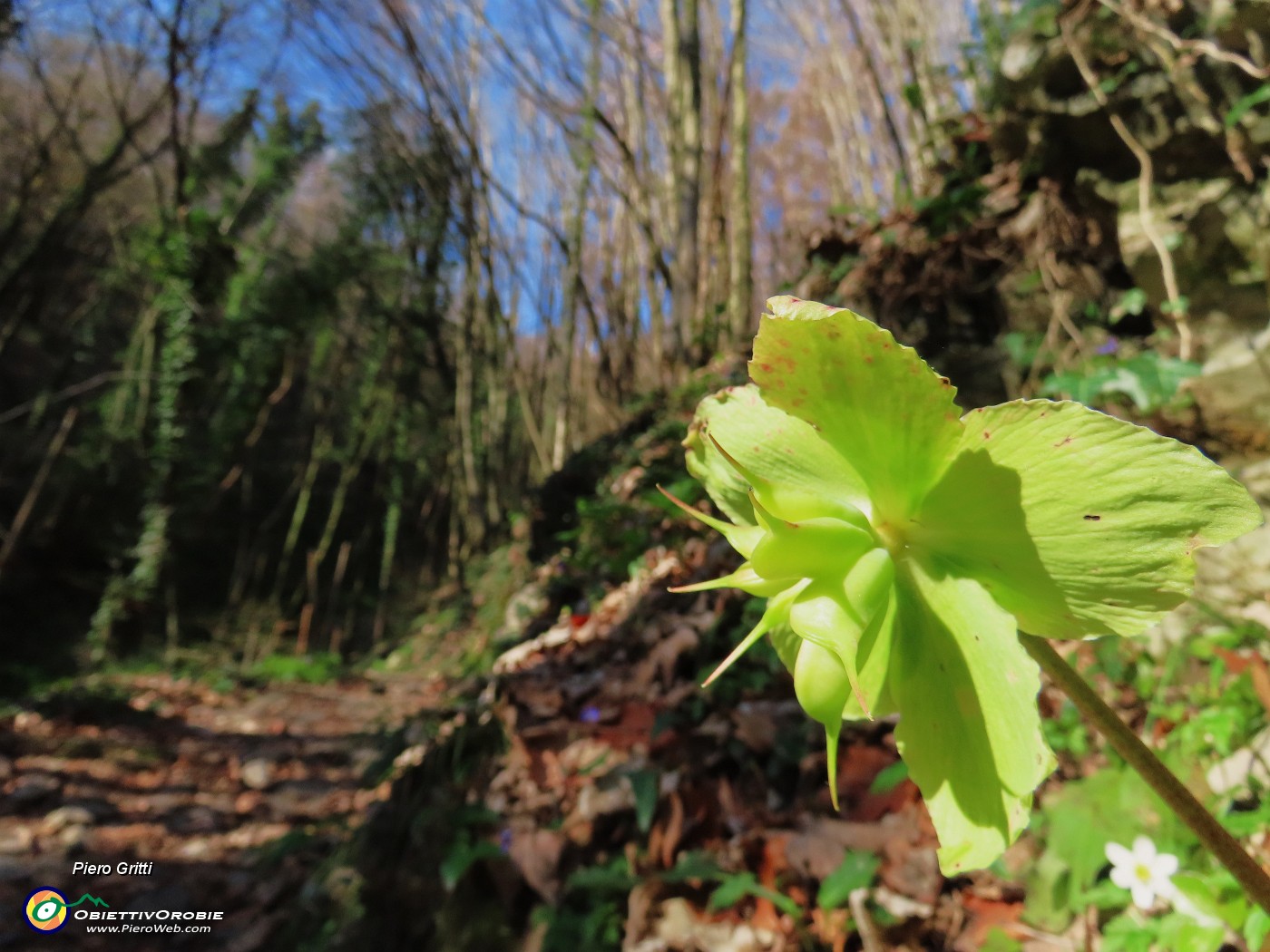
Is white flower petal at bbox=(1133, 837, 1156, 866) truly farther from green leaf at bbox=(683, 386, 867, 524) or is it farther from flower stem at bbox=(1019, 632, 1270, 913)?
green leaf at bbox=(683, 386, 867, 524)

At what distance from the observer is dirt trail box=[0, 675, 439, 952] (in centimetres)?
198

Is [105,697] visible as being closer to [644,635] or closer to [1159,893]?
[644,635]

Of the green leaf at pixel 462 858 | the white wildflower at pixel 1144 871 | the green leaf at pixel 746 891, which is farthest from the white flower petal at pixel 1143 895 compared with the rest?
the green leaf at pixel 462 858

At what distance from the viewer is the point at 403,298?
784 centimetres

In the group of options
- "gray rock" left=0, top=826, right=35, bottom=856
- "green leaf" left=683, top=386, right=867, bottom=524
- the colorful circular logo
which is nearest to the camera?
"green leaf" left=683, top=386, right=867, bottom=524

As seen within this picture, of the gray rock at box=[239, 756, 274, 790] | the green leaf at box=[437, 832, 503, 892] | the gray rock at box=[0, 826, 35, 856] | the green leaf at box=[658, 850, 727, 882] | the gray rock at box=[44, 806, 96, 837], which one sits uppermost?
the green leaf at box=[658, 850, 727, 882]

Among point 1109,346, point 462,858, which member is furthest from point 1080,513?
point 1109,346

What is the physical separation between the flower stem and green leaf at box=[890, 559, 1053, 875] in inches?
0.8

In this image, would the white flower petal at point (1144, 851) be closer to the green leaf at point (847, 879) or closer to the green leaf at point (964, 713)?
the green leaf at point (847, 879)

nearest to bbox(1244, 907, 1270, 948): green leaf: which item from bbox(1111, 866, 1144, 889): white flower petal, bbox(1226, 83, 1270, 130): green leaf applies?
bbox(1111, 866, 1144, 889): white flower petal

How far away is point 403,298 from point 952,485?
822 cm

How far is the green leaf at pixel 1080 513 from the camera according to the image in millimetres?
383

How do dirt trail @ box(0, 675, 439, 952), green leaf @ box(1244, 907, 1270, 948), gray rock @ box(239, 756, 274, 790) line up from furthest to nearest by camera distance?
gray rock @ box(239, 756, 274, 790)
dirt trail @ box(0, 675, 439, 952)
green leaf @ box(1244, 907, 1270, 948)

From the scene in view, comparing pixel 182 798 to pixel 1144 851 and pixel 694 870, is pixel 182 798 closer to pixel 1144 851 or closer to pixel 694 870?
pixel 694 870
